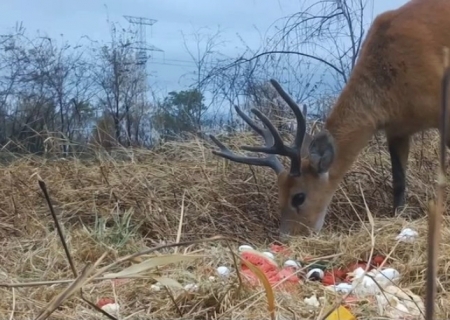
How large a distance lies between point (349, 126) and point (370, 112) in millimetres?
218

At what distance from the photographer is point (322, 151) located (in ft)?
19.3

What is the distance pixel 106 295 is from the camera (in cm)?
306

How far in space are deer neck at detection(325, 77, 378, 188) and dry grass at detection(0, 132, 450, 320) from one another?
0.96 ft

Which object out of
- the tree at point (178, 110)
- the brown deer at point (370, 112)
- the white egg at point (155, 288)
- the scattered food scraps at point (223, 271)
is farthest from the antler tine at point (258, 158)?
the tree at point (178, 110)

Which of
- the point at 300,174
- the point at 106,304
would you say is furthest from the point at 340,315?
the point at 300,174

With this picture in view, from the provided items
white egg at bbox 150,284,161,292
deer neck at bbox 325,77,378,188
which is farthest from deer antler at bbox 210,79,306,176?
white egg at bbox 150,284,161,292

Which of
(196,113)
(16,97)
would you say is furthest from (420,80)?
(16,97)

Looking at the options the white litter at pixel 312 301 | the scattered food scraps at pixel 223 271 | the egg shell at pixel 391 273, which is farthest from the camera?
the egg shell at pixel 391 273

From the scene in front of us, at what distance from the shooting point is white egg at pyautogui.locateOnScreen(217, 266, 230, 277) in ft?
10.2

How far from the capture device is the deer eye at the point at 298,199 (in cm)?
579

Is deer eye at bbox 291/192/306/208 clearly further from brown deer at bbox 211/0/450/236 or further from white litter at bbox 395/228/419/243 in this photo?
white litter at bbox 395/228/419/243

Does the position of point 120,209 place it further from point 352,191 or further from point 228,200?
point 352,191

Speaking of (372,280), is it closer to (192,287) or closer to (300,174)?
(192,287)

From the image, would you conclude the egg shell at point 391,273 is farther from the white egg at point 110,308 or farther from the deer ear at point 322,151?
the deer ear at point 322,151
